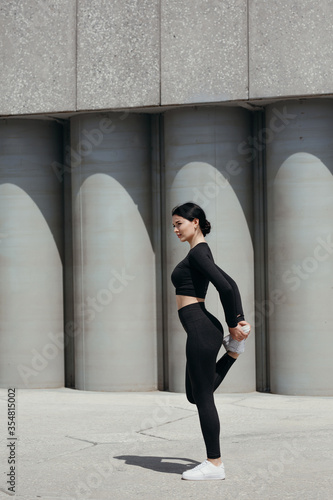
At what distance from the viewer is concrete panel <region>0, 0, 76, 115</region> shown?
10.7m

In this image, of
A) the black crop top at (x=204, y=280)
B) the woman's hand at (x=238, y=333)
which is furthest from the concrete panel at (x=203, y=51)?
the woman's hand at (x=238, y=333)

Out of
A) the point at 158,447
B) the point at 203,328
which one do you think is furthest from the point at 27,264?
the point at 203,328

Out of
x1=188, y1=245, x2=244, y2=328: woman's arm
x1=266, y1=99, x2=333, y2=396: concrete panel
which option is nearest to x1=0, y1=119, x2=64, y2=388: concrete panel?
x1=266, y1=99, x2=333, y2=396: concrete panel

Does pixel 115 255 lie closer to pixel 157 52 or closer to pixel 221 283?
pixel 157 52

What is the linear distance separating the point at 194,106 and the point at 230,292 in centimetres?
494

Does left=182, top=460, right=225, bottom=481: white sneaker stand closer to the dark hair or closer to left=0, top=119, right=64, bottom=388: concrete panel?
the dark hair

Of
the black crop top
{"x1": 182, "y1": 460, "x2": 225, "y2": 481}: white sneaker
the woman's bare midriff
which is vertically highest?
the black crop top

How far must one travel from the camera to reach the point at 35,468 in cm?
657

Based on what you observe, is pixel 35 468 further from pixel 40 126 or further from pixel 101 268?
pixel 40 126

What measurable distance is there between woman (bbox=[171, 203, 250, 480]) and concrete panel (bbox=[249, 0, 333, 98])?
13.7 feet

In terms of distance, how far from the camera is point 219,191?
1041cm

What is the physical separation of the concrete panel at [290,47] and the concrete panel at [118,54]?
1223mm

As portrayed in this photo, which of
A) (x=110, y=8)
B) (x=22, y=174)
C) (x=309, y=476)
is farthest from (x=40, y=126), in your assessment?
(x=309, y=476)

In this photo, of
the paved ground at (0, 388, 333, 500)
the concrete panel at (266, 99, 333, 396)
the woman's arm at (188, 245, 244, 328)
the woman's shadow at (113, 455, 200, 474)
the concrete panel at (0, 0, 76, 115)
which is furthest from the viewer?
the concrete panel at (0, 0, 76, 115)
